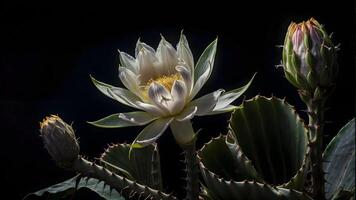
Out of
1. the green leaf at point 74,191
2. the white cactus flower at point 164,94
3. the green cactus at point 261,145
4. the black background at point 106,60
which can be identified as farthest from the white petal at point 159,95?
the black background at point 106,60

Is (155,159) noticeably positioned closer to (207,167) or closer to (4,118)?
(207,167)

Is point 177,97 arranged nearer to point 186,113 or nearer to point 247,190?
point 186,113

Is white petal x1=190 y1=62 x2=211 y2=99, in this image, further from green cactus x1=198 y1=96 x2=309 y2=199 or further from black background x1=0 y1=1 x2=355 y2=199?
black background x1=0 y1=1 x2=355 y2=199

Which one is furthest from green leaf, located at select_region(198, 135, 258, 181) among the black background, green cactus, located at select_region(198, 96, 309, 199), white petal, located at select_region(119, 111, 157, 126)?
the black background

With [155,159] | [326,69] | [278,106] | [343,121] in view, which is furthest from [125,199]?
[343,121]

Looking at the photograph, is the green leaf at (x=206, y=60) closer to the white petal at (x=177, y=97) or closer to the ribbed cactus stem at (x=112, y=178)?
the white petal at (x=177, y=97)
